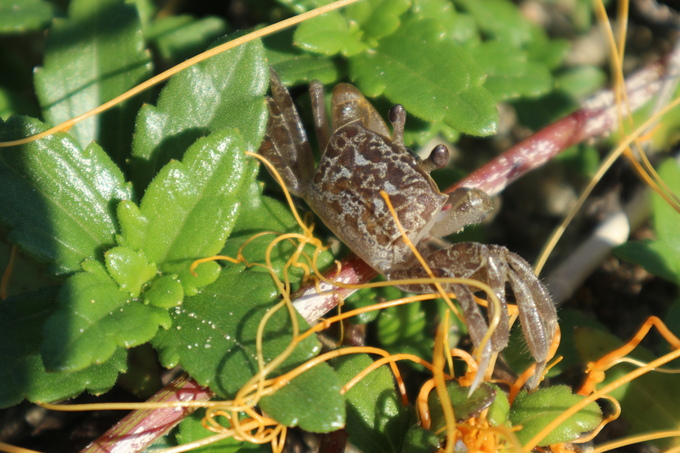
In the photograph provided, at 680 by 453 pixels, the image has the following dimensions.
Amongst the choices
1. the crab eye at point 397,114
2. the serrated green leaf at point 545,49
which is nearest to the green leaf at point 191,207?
the crab eye at point 397,114

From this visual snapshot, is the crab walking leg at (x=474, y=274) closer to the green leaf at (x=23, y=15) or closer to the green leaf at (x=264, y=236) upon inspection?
the green leaf at (x=264, y=236)

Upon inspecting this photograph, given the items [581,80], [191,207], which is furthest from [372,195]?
[581,80]

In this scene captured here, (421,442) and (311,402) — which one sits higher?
(311,402)

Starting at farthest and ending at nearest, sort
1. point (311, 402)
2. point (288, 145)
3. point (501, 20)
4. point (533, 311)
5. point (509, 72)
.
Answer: point (501, 20) → point (509, 72) → point (288, 145) → point (533, 311) → point (311, 402)

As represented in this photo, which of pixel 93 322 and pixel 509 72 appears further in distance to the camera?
pixel 509 72

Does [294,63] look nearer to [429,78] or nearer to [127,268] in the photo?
[429,78]

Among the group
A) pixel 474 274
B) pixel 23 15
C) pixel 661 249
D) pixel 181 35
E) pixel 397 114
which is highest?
pixel 23 15

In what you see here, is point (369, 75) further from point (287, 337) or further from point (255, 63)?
point (287, 337)

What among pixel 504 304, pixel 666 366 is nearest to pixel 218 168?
pixel 504 304
